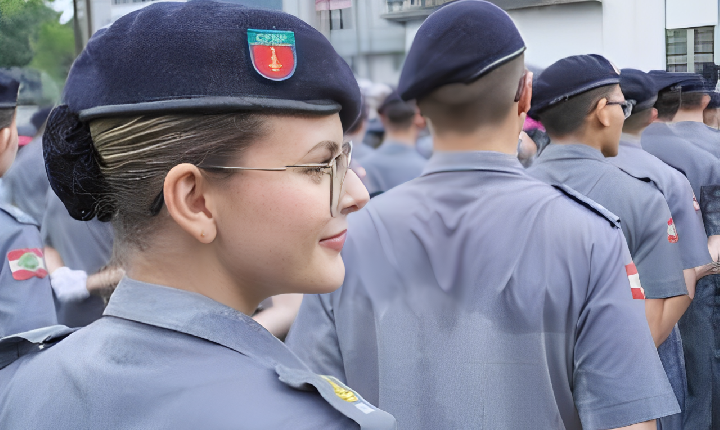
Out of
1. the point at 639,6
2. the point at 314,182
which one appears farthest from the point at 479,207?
the point at 639,6

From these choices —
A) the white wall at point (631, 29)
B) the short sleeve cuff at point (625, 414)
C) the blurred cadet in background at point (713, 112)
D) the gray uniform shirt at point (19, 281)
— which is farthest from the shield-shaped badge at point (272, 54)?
the blurred cadet in background at point (713, 112)

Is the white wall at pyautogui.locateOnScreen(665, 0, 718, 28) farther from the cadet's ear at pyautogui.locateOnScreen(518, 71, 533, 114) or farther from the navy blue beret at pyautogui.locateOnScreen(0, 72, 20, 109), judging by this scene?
the navy blue beret at pyautogui.locateOnScreen(0, 72, 20, 109)

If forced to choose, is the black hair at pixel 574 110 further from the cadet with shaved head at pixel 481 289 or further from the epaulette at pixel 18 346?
the epaulette at pixel 18 346

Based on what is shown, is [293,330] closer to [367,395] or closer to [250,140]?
[367,395]

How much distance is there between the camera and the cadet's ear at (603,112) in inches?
99.6

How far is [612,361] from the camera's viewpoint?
152cm

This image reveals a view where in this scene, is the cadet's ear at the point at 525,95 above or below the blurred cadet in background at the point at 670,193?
above

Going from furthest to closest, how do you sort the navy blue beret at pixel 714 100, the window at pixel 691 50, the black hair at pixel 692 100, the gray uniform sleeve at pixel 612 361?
the navy blue beret at pixel 714 100 → the black hair at pixel 692 100 → the window at pixel 691 50 → the gray uniform sleeve at pixel 612 361

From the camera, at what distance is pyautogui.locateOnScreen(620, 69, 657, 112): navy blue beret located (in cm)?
312

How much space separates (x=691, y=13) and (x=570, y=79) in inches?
50.8

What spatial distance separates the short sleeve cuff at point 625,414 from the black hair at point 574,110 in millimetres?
1218

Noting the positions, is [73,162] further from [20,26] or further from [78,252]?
[20,26]

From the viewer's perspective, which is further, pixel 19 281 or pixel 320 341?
pixel 19 281

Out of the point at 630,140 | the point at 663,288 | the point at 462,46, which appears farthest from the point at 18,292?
the point at 630,140
